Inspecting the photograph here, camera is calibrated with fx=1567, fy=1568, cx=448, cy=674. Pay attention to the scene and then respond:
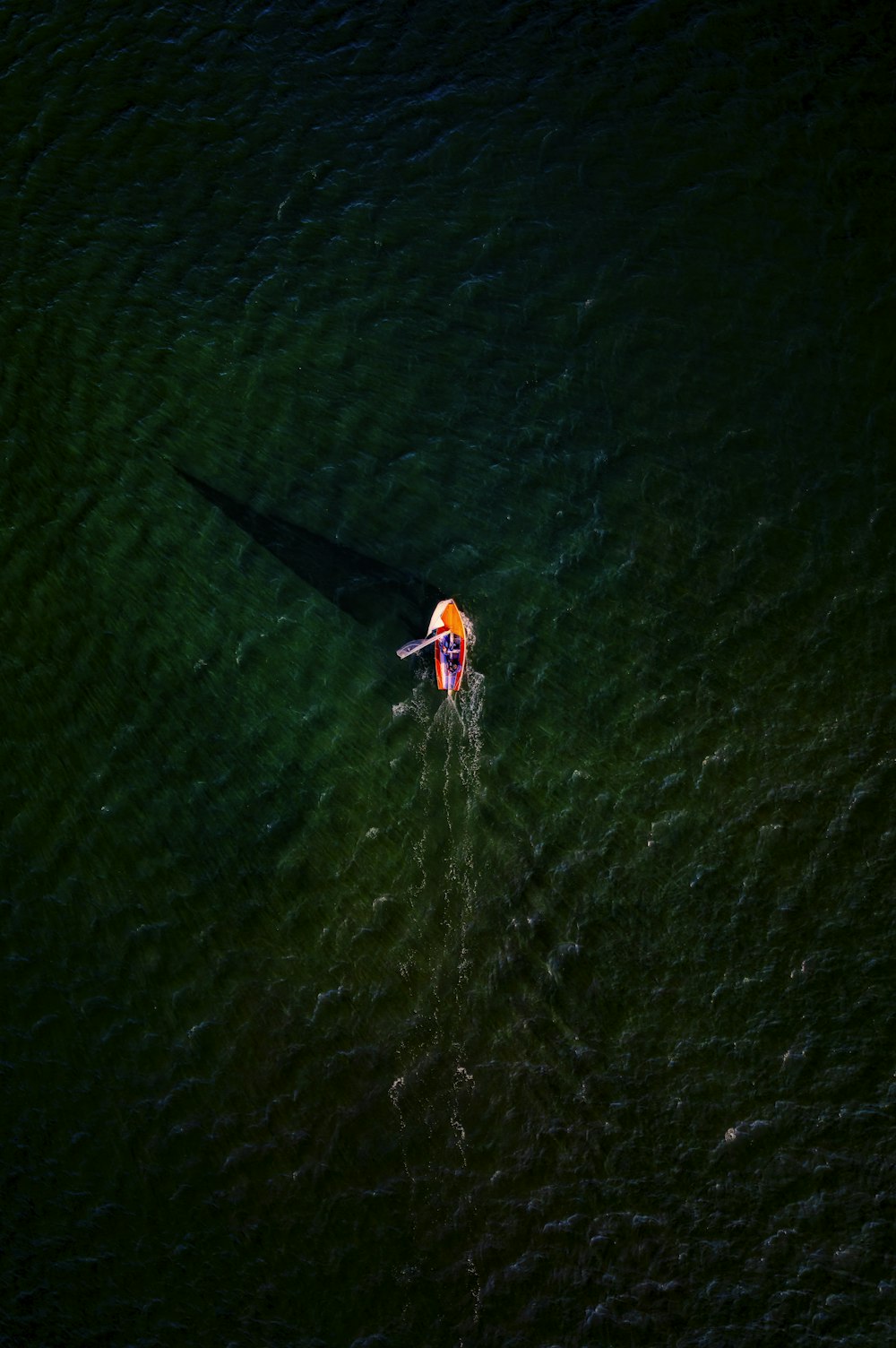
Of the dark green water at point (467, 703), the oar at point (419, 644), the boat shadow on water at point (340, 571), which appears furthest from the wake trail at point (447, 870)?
the boat shadow on water at point (340, 571)

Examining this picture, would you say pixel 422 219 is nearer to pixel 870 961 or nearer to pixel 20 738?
pixel 20 738

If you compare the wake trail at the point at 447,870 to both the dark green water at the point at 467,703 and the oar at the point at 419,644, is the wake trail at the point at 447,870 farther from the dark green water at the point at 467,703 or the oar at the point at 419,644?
the oar at the point at 419,644

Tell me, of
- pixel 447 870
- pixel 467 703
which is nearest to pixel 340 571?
pixel 467 703

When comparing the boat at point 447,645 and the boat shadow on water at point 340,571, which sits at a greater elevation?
the boat shadow on water at point 340,571

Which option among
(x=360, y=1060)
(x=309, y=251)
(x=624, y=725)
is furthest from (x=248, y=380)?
(x=360, y=1060)

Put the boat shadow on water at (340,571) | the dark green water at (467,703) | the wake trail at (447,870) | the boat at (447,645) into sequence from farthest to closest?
the boat shadow on water at (340,571) < the boat at (447,645) < the wake trail at (447,870) < the dark green water at (467,703)

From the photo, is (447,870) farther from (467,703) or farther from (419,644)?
(419,644)

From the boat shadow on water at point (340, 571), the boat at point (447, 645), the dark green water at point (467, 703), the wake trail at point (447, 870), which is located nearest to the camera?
the dark green water at point (467, 703)

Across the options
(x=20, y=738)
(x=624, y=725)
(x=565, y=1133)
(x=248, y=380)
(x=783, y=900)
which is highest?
(x=248, y=380)
